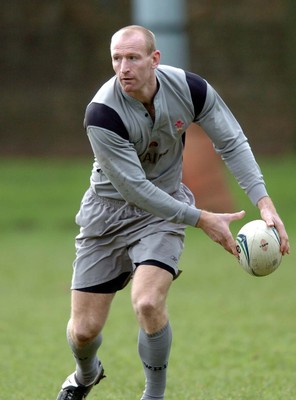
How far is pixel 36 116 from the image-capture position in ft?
86.5

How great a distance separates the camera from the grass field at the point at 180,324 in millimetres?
8219

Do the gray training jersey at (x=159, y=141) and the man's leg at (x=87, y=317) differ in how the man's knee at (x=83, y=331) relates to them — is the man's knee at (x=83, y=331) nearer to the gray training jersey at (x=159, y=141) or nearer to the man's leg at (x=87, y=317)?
the man's leg at (x=87, y=317)

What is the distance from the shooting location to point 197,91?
6.75 meters

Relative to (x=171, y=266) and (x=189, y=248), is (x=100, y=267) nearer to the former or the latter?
(x=171, y=266)

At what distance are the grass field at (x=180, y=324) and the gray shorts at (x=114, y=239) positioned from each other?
3.72 ft

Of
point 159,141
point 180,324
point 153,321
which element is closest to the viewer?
point 153,321

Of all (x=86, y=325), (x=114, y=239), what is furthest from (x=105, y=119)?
(x=86, y=325)

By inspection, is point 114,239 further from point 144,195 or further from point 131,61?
point 131,61

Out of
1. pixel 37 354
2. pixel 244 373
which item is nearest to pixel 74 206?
pixel 37 354

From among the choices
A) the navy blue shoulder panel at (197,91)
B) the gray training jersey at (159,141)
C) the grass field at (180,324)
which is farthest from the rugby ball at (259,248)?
the grass field at (180,324)

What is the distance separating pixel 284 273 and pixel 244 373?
5654mm

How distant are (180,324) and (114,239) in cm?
433

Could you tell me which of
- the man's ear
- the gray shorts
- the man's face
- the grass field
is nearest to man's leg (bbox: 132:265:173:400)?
the gray shorts

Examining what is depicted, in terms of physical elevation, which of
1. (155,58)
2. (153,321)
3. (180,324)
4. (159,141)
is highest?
(155,58)
